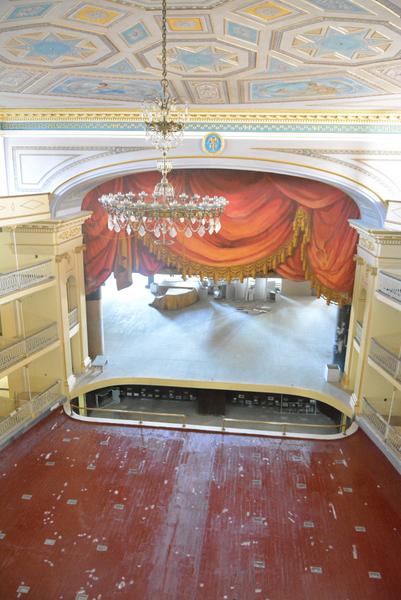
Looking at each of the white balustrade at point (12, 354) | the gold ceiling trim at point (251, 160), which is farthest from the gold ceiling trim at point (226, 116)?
the white balustrade at point (12, 354)

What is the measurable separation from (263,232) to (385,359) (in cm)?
398

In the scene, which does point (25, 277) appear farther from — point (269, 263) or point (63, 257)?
point (269, 263)

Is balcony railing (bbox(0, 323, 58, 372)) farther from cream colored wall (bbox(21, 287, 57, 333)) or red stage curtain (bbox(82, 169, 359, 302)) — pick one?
red stage curtain (bbox(82, 169, 359, 302))

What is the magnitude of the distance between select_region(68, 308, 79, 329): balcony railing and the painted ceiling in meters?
5.28

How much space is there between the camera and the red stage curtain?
35.6ft

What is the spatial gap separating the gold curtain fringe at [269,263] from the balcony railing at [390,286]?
6.38 feet

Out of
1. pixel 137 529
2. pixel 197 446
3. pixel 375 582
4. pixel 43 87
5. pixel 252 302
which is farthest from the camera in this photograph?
pixel 252 302

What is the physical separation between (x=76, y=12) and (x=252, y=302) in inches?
581

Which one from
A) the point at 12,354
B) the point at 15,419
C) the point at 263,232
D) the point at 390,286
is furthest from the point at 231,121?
the point at 15,419

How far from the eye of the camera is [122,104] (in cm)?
945

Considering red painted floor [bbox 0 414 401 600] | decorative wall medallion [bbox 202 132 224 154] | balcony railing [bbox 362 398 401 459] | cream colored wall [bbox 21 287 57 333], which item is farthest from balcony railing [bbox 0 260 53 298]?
balcony railing [bbox 362 398 401 459]

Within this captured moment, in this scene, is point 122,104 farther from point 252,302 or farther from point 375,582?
point 252,302

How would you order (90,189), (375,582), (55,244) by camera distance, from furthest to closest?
(90,189) < (55,244) < (375,582)

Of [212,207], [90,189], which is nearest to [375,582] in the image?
[212,207]
